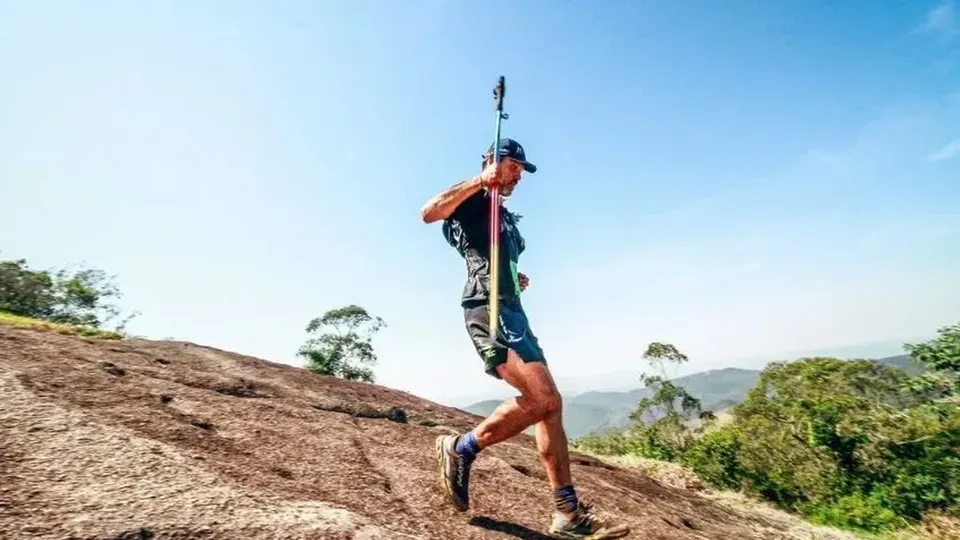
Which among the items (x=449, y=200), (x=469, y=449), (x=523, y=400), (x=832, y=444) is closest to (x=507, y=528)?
(x=469, y=449)

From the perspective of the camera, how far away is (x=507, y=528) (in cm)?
366

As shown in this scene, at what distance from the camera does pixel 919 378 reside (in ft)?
70.6

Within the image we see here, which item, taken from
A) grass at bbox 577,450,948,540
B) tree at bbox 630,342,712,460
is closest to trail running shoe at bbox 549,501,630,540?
grass at bbox 577,450,948,540

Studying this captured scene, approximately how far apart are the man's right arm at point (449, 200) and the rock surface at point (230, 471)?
7.09ft

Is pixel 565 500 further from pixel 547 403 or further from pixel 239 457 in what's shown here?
pixel 239 457

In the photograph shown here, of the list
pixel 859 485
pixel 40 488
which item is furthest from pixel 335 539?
pixel 859 485

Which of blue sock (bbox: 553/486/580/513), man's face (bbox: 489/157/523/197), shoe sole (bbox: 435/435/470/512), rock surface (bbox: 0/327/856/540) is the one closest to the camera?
rock surface (bbox: 0/327/856/540)

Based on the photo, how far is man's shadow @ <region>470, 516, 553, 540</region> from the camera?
358 cm

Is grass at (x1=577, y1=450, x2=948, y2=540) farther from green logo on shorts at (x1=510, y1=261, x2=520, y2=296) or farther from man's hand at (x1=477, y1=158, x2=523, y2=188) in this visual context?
man's hand at (x1=477, y1=158, x2=523, y2=188)

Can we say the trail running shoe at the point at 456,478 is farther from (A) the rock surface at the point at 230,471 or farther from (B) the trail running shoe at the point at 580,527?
(B) the trail running shoe at the point at 580,527

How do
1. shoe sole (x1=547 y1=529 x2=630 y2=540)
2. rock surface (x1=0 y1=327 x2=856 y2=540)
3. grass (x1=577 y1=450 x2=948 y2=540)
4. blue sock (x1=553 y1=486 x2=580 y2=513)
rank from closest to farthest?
rock surface (x1=0 y1=327 x2=856 y2=540) < shoe sole (x1=547 y1=529 x2=630 y2=540) < blue sock (x1=553 y1=486 x2=580 y2=513) < grass (x1=577 y1=450 x2=948 y2=540)

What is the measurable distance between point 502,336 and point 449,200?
44.5 inches

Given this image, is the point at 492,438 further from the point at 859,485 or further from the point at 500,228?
the point at 859,485

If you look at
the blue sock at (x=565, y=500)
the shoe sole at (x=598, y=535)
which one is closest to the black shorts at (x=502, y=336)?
the blue sock at (x=565, y=500)
